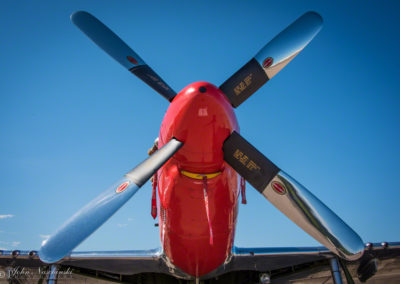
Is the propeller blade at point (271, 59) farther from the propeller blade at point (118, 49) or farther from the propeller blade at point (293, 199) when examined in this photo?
the propeller blade at point (118, 49)

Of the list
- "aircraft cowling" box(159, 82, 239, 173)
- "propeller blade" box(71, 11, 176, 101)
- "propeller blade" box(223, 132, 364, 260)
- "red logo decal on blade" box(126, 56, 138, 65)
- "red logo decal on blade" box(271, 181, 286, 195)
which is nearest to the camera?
"propeller blade" box(223, 132, 364, 260)

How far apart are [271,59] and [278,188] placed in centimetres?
254

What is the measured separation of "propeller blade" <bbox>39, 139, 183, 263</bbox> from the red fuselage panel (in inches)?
15.0

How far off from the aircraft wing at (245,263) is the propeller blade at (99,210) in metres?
3.37

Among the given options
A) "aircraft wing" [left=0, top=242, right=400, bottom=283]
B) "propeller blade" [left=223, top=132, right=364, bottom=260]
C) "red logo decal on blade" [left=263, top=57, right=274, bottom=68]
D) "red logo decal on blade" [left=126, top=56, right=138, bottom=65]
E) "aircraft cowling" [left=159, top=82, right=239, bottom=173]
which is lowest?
"aircraft wing" [left=0, top=242, right=400, bottom=283]

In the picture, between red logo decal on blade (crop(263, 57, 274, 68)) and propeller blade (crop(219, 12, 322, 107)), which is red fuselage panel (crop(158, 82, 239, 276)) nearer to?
propeller blade (crop(219, 12, 322, 107))

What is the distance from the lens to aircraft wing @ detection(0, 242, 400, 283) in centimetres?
763

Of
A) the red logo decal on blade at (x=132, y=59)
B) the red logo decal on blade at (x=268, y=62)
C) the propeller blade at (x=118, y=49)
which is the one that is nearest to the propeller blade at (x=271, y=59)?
the red logo decal on blade at (x=268, y=62)

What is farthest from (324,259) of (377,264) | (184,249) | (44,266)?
(44,266)

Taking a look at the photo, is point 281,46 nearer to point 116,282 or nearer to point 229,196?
point 229,196

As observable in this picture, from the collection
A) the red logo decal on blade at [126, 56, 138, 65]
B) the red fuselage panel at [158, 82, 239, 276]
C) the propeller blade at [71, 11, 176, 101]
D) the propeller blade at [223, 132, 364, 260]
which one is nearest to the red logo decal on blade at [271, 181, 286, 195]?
the propeller blade at [223, 132, 364, 260]

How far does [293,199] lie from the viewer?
179 inches

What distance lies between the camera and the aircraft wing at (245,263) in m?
7.63

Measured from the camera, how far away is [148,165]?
454cm
